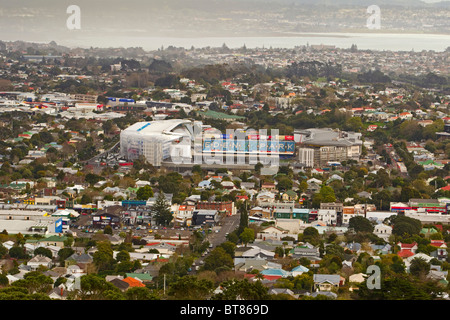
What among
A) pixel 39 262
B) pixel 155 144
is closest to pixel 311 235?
pixel 39 262

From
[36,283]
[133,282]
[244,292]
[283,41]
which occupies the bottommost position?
[133,282]

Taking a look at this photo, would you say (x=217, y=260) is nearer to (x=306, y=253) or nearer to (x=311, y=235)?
(x=306, y=253)

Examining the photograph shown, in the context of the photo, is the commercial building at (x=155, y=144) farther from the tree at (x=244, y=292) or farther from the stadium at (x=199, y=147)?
the tree at (x=244, y=292)

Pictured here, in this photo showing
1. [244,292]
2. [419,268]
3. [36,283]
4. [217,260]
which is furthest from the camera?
[217,260]

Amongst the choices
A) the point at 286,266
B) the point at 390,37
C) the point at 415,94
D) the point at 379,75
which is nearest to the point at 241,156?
the point at 286,266

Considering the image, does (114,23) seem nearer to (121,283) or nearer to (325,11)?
(325,11)

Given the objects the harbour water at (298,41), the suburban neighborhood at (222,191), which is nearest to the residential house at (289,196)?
the suburban neighborhood at (222,191)
